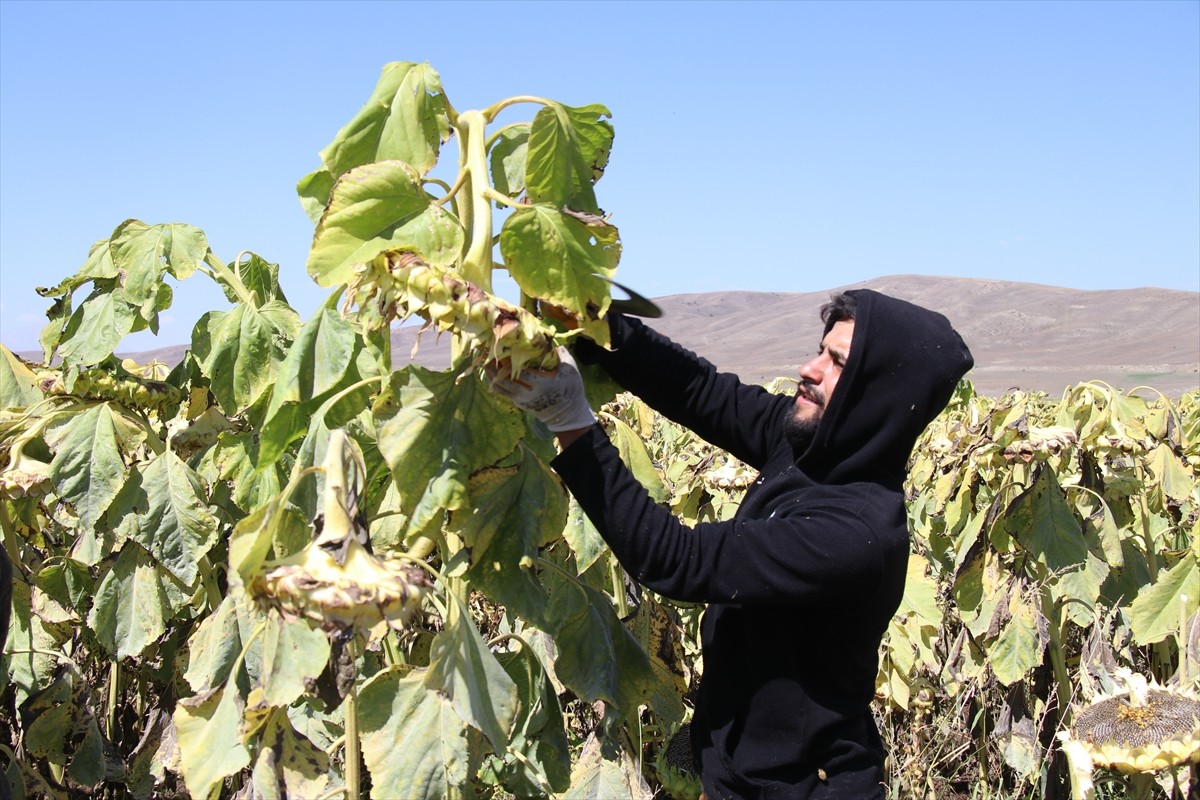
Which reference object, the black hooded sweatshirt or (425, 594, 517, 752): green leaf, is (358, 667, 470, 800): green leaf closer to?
(425, 594, 517, 752): green leaf

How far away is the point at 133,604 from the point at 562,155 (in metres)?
1.69

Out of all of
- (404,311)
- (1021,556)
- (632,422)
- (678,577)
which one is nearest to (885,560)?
(678,577)

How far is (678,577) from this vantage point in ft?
6.84

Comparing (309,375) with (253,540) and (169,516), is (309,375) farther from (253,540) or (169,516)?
(169,516)

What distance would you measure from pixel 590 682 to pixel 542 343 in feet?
2.90

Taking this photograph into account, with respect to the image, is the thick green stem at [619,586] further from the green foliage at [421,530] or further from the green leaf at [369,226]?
the green leaf at [369,226]

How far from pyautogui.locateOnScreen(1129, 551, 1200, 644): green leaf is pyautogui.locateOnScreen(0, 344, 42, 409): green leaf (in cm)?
293

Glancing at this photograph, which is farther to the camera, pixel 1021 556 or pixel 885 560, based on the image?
pixel 1021 556

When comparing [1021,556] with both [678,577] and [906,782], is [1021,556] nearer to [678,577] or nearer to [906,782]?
[906,782]

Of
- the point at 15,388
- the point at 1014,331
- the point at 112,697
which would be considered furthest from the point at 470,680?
the point at 1014,331

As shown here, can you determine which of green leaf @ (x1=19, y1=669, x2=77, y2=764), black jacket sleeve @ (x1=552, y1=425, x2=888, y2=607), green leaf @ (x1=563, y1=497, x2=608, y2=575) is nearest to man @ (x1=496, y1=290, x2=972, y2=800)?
black jacket sleeve @ (x1=552, y1=425, x2=888, y2=607)

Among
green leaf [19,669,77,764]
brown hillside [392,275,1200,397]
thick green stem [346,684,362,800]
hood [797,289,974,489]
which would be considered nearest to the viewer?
thick green stem [346,684,362,800]

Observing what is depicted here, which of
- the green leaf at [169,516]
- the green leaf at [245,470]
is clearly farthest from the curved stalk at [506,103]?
the green leaf at [169,516]

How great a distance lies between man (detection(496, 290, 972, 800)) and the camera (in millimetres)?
2082
